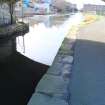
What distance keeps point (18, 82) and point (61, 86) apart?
11.4 ft

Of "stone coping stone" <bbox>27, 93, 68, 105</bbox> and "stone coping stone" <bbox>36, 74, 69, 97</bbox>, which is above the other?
"stone coping stone" <bbox>27, 93, 68, 105</bbox>

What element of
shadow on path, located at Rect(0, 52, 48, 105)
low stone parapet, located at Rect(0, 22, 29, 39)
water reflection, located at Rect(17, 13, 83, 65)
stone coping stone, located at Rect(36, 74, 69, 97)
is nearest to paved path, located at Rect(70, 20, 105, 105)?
stone coping stone, located at Rect(36, 74, 69, 97)

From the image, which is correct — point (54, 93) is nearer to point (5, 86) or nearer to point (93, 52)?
point (5, 86)

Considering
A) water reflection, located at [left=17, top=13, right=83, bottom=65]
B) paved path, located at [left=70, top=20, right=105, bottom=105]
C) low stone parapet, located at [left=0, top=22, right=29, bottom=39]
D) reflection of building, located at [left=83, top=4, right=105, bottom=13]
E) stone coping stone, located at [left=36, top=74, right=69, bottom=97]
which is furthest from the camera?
reflection of building, located at [left=83, top=4, right=105, bottom=13]

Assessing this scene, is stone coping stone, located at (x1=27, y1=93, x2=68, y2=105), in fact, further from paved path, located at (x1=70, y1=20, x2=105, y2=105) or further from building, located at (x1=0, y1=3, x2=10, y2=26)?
building, located at (x1=0, y1=3, x2=10, y2=26)

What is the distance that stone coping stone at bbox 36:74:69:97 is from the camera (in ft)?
30.5

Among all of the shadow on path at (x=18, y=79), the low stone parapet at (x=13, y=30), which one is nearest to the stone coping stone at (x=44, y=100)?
the shadow on path at (x=18, y=79)

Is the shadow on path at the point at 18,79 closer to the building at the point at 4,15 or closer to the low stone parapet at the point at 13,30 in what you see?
the low stone parapet at the point at 13,30

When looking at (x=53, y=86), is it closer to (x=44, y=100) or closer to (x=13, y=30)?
(x=44, y=100)

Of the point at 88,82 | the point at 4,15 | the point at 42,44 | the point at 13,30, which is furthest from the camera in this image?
the point at 4,15

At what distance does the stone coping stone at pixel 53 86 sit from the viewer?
9.30m

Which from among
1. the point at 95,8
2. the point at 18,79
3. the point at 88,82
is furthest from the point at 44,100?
the point at 95,8

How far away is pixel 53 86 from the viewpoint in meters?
10.1

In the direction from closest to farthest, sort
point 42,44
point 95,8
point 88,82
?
point 88,82 < point 42,44 < point 95,8
